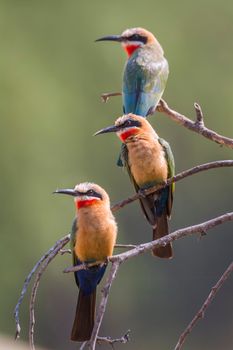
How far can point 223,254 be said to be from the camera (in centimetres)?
1644

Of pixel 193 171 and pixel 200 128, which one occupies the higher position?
pixel 200 128

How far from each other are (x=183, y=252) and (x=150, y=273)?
0.55 metres

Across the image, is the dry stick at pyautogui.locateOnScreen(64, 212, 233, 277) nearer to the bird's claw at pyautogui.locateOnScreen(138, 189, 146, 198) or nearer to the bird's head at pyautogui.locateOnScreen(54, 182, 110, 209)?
the bird's claw at pyautogui.locateOnScreen(138, 189, 146, 198)

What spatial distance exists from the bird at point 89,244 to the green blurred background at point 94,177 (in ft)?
33.9

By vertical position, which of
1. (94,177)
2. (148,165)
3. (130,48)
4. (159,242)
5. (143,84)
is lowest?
(94,177)

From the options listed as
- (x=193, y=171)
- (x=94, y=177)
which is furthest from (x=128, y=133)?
(x=94, y=177)

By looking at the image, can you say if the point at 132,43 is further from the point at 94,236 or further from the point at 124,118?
the point at 94,236

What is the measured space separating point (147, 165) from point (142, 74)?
2.67 ft

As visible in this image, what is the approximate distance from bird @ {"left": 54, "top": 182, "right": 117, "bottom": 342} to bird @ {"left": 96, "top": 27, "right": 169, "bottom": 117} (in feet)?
2.12

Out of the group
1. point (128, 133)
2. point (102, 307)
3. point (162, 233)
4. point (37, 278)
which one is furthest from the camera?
point (128, 133)

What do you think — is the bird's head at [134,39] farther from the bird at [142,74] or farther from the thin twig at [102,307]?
the thin twig at [102,307]

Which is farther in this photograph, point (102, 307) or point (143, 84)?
point (143, 84)

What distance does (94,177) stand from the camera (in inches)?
623

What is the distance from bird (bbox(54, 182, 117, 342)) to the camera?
3768 millimetres
